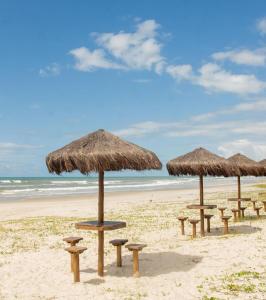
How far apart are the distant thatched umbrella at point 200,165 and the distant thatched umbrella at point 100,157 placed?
415 centimetres

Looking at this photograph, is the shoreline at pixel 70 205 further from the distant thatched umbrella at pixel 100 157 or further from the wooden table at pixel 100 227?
the distant thatched umbrella at pixel 100 157

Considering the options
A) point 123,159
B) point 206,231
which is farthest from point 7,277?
point 206,231

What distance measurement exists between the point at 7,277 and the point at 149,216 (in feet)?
34.8

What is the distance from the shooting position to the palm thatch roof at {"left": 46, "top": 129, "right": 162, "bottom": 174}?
26.1 feet

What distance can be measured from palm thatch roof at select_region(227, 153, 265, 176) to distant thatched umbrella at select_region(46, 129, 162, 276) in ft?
27.9

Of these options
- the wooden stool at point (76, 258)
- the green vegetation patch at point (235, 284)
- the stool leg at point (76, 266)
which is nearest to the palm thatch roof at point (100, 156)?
the wooden stool at point (76, 258)

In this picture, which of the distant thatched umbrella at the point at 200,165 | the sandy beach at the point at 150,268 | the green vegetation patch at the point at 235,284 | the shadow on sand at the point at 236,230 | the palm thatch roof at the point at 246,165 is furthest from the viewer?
the palm thatch roof at the point at 246,165

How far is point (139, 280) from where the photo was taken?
26.7 feet

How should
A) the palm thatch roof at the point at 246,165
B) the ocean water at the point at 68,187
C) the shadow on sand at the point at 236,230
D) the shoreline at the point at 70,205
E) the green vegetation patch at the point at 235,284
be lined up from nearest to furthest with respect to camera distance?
the green vegetation patch at the point at 235,284 → the shadow on sand at the point at 236,230 → the palm thatch roof at the point at 246,165 → the shoreline at the point at 70,205 → the ocean water at the point at 68,187

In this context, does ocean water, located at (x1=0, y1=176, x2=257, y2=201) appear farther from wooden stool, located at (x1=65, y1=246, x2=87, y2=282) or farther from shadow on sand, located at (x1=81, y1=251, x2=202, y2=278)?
wooden stool, located at (x1=65, y1=246, x2=87, y2=282)

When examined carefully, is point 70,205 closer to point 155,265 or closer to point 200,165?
point 200,165

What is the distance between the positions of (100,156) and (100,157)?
0.06ft

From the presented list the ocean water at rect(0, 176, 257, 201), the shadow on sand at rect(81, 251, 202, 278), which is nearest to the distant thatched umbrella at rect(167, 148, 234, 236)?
the shadow on sand at rect(81, 251, 202, 278)

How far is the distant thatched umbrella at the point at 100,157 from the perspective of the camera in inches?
313
